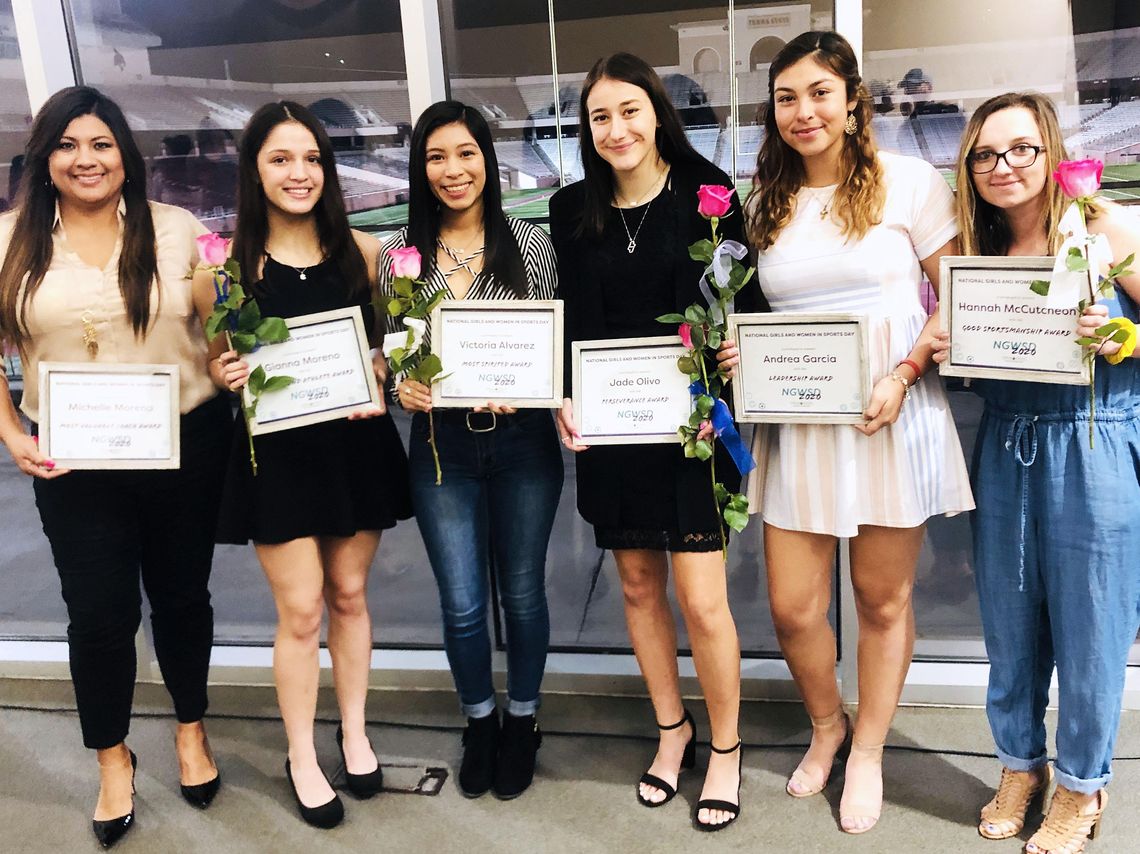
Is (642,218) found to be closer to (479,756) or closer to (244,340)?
(244,340)

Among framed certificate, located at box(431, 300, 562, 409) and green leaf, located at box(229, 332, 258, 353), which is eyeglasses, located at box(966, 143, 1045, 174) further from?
green leaf, located at box(229, 332, 258, 353)

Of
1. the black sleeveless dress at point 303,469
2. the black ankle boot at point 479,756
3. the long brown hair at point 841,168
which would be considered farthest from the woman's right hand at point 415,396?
the black ankle boot at point 479,756

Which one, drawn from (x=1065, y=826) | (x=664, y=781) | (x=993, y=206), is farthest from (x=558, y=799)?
(x=993, y=206)

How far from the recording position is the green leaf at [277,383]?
1.94 metres

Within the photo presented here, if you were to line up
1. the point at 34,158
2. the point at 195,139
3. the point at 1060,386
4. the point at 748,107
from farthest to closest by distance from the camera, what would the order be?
1. the point at 195,139
2. the point at 748,107
3. the point at 34,158
4. the point at 1060,386

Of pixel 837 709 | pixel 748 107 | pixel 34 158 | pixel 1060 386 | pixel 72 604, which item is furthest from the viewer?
pixel 748 107

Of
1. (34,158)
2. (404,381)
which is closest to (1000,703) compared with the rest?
(404,381)

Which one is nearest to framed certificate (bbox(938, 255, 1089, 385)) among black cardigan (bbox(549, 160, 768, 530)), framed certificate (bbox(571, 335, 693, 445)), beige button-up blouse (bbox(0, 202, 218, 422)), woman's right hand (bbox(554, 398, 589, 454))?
black cardigan (bbox(549, 160, 768, 530))

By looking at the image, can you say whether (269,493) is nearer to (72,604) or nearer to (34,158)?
(72,604)

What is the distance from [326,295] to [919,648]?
6.45 ft

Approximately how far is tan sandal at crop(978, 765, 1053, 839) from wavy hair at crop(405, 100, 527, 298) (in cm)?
154

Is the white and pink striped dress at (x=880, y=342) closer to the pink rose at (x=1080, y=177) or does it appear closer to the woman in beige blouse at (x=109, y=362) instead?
the pink rose at (x=1080, y=177)

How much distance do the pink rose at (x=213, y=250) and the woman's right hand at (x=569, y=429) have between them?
761mm

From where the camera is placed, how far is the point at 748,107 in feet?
8.33
